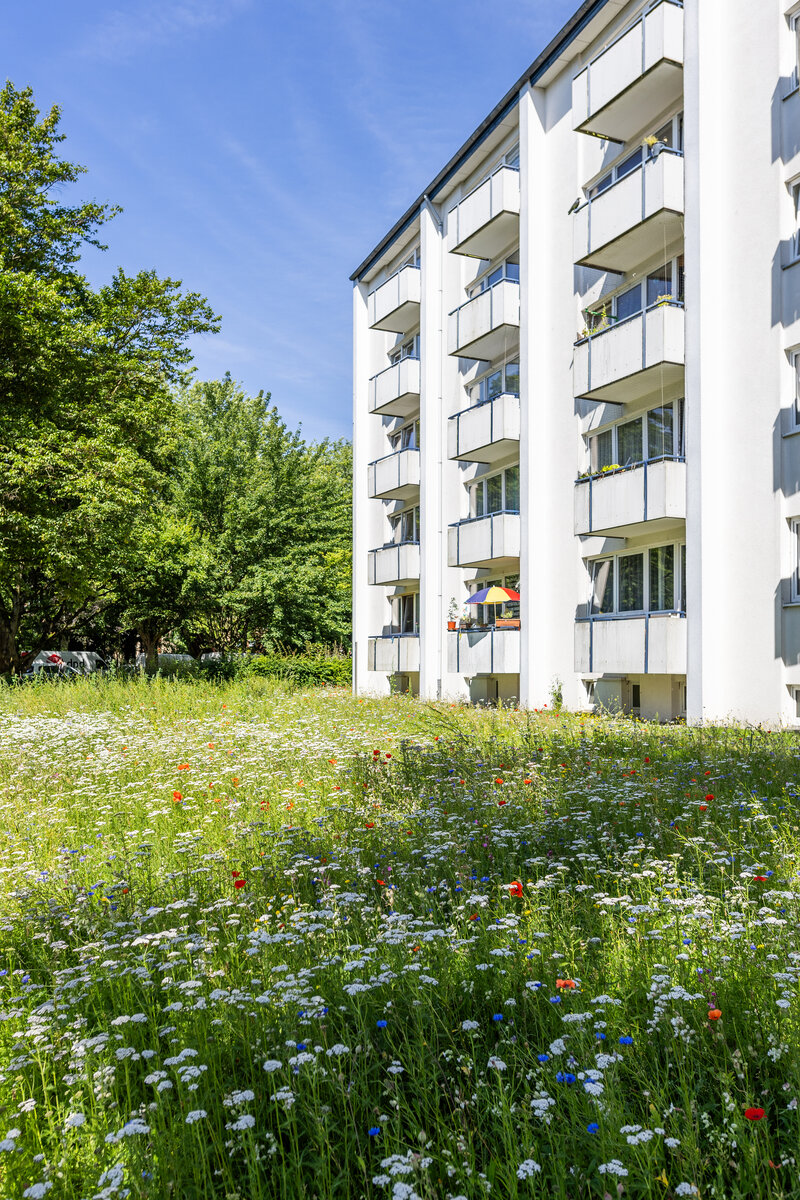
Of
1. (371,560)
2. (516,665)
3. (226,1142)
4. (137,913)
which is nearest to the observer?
(226,1142)

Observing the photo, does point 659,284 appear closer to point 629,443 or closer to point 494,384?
point 629,443

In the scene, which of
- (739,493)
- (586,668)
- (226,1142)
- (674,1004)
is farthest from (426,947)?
(586,668)

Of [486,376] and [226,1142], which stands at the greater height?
[486,376]

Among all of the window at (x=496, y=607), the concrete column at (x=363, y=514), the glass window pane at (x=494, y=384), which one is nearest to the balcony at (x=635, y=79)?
the glass window pane at (x=494, y=384)

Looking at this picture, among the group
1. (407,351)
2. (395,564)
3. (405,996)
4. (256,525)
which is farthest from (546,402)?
(405,996)

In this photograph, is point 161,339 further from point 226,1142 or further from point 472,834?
point 226,1142

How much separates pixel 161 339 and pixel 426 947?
2660cm

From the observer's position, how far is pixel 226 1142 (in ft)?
8.53

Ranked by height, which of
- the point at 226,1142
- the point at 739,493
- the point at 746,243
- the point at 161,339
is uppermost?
the point at 161,339

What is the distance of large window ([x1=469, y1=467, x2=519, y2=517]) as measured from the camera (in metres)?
24.3

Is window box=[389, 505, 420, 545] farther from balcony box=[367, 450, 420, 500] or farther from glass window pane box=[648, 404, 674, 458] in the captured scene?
glass window pane box=[648, 404, 674, 458]

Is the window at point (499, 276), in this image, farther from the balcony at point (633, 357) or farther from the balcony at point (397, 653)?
the balcony at point (397, 653)

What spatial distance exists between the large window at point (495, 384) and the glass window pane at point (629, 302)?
4.09 m

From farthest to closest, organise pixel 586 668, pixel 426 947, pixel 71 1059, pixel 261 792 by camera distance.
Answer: pixel 586 668, pixel 261 792, pixel 426 947, pixel 71 1059
